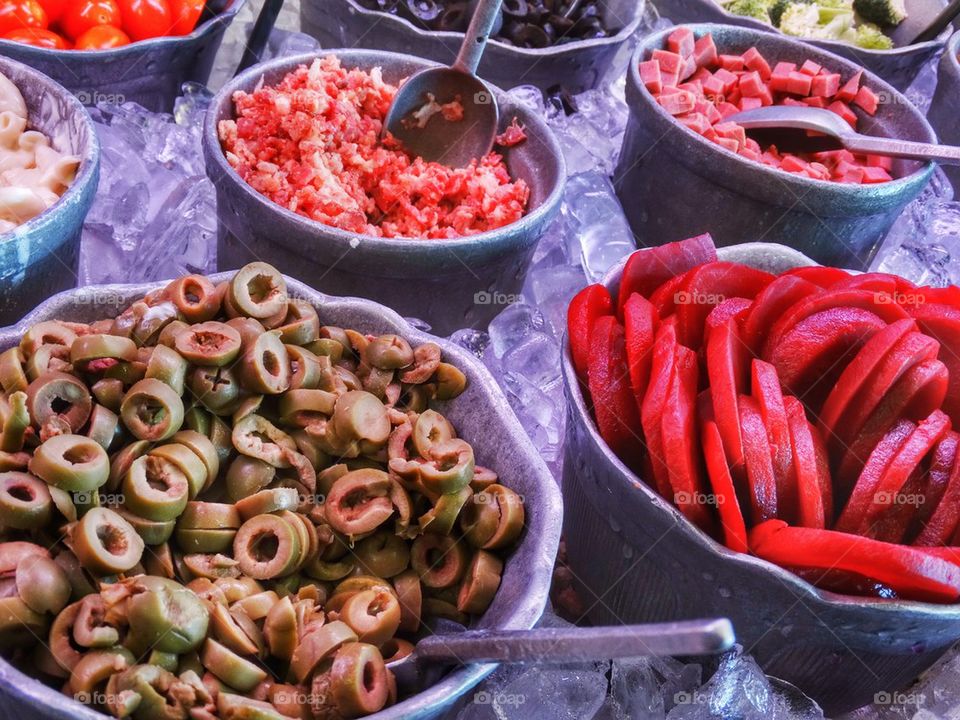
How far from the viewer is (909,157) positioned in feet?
5.42

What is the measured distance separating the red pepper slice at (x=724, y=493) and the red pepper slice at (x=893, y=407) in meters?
0.16

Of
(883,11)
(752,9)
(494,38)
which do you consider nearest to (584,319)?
(494,38)

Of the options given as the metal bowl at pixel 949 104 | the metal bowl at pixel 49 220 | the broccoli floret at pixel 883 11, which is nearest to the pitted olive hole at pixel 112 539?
the metal bowl at pixel 49 220

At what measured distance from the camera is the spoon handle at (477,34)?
1577mm

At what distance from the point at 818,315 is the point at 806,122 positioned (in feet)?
2.56

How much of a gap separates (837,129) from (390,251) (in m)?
1.00

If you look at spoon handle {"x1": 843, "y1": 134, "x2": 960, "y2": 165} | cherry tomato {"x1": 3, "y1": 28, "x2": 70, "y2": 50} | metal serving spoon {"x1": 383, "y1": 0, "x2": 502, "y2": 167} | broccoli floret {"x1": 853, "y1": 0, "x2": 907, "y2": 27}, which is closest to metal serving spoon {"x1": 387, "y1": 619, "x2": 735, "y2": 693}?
metal serving spoon {"x1": 383, "y1": 0, "x2": 502, "y2": 167}

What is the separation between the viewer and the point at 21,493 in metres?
0.87

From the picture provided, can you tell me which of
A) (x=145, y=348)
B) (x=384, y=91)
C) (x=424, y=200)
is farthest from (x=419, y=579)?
(x=384, y=91)

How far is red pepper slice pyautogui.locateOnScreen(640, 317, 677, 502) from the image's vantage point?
1038 millimetres

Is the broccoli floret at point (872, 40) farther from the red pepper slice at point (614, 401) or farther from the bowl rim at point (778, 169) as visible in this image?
the red pepper slice at point (614, 401)

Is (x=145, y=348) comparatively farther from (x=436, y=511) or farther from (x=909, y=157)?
(x=909, y=157)

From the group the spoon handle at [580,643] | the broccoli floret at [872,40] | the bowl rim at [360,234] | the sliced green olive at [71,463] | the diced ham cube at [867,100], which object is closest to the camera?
the spoon handle at [580,643]

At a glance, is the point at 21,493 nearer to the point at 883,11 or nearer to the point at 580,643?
the point at 580,643
